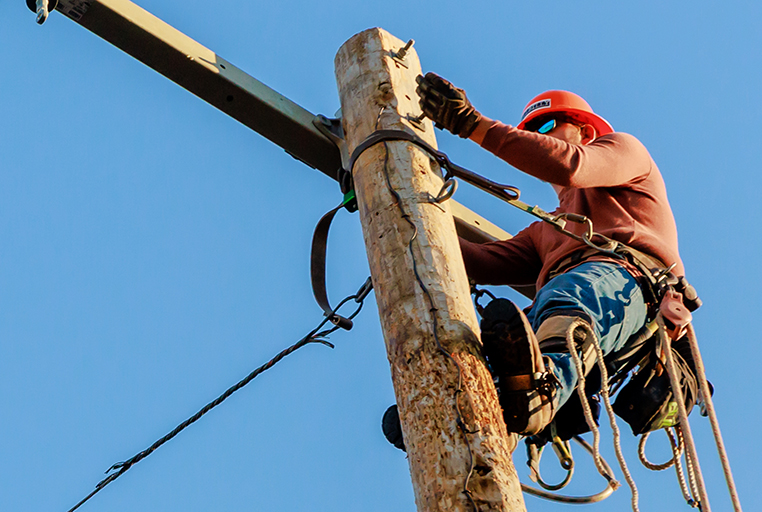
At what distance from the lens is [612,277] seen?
10.7ft

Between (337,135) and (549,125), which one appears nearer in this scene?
(337,135)

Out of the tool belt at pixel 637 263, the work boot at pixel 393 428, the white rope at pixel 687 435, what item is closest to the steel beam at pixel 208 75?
the tool belt at pixel 637 263

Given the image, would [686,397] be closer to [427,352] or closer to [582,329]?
[582,329]

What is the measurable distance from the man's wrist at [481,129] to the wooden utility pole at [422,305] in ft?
0.51

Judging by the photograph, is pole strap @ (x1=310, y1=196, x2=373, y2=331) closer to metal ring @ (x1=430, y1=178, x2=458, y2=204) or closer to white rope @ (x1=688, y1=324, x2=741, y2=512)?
metal ring @ (x1=430, y1=178, x2=458, y2=204)

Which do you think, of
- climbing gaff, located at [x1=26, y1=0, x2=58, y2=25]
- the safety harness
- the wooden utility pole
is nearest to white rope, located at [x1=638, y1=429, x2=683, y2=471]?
the safety harness

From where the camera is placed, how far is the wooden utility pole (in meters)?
2.38

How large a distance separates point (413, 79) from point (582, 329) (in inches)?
44.3

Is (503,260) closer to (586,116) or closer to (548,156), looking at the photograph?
(586,116)

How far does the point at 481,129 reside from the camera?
336cm

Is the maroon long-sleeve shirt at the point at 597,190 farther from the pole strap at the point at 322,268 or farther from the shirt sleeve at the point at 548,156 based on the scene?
the pole strap at the point at 322,268

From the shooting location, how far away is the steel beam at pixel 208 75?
3.47 meters

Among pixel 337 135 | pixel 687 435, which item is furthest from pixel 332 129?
pixel 687 435

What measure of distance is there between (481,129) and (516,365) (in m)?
1.02
